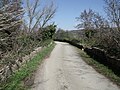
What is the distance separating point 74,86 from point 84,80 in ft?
5.17

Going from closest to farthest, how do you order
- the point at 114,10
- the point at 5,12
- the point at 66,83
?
the point at 5,12
the point at 66,83
the point at 114,10

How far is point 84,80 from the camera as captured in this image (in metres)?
13.6

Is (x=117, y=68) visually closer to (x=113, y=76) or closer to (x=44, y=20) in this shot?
(x=113, y=76)

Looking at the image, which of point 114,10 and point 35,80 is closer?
point 35,80

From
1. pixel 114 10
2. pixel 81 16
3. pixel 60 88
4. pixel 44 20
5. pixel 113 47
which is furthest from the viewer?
pixel 81 16

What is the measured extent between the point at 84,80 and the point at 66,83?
48.9 inches

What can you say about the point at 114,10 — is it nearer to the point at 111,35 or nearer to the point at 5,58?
the point at 111,35

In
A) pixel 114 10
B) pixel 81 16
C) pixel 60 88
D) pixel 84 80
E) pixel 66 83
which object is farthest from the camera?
pixel 81 16

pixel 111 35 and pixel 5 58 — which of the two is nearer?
pixel 5 58

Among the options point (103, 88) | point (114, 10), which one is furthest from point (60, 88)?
point (114, 10)

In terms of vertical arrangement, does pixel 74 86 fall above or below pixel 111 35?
below

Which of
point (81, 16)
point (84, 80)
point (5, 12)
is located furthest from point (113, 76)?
point (81, 16)

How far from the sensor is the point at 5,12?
493 centimetres

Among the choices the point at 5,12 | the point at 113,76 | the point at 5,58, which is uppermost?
the point at 5,12
